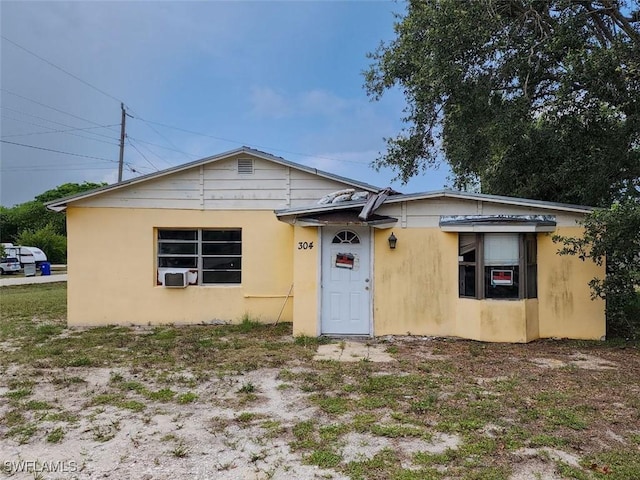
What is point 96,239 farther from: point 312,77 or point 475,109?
point 312,77

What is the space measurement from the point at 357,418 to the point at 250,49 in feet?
47.7

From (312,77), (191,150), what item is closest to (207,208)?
(312,77)

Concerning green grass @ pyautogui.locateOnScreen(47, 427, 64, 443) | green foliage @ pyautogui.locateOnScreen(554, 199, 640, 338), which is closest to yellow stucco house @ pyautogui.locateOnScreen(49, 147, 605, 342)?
green foliage @ pyautogui.locateOnScreen(554, 199, 640, 338)

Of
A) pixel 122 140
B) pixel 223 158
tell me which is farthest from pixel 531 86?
pixel 122 140

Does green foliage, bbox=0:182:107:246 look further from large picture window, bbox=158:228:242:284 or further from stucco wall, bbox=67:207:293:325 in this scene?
large picture window, bbox=158:228:242:284

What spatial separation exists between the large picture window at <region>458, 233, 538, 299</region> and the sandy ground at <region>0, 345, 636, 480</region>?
3933mm

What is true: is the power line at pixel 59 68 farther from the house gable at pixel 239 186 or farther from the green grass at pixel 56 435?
the green grass at pixel 56 435

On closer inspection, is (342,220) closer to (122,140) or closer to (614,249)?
(614,249)

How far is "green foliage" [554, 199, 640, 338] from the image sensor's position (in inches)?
247

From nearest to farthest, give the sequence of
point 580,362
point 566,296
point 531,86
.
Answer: point 580,362 → point 566,296 → point 531,86

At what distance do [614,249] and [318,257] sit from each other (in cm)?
475

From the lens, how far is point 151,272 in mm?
9078

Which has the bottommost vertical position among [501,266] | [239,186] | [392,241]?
[501,266]

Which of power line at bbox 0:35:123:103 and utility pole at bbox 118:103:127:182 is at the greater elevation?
power line at bbox 0:35:123:103
